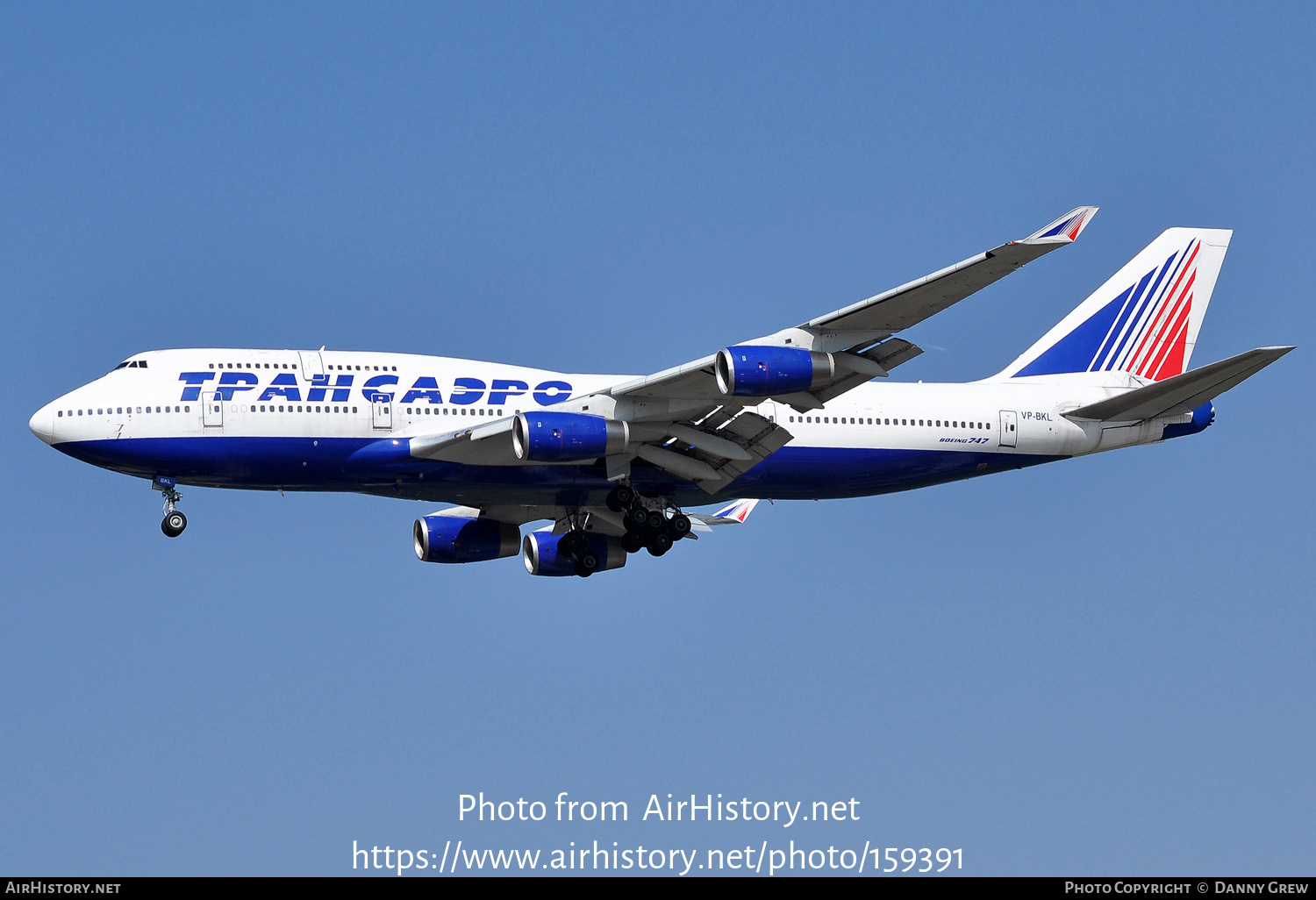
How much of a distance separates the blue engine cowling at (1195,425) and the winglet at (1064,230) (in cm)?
1382

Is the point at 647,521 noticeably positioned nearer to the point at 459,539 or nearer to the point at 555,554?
the point at 555,554

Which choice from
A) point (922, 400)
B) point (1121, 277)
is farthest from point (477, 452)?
point (1121, 277)

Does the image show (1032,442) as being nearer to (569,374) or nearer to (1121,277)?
(1121,277)

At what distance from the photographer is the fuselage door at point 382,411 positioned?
41938 mm

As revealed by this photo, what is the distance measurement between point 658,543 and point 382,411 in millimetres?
7569

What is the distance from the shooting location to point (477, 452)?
41.5 metres

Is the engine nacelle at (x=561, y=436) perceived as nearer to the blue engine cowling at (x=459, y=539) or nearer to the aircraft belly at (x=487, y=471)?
the aircraft belly at (x=487, y=471)

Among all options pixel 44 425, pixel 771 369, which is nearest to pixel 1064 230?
pixel 771 369

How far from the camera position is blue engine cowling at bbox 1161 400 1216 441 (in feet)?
152

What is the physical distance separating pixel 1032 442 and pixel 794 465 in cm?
662

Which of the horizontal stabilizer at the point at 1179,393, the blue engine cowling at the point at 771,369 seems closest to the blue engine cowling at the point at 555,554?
the blue engine cowling at the point at 771,369

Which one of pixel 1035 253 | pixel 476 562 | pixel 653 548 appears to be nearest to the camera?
pixel 1035 253

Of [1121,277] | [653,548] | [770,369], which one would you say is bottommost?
[653,548]

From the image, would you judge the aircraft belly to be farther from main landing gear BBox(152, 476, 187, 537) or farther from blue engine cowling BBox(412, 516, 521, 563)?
blue engine cowling BBox(412, 516, 521, 563)
